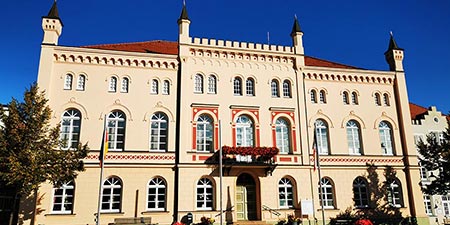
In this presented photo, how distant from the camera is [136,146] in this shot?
21.9m

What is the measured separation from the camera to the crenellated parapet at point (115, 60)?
22312 mm

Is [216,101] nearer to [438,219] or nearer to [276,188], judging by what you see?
[276,188]

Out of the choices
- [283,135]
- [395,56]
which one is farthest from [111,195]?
[395,56]

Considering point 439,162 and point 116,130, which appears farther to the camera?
point 439,162

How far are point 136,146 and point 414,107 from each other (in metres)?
25.8

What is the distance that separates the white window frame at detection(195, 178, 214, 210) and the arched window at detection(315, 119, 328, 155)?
818 centimetres

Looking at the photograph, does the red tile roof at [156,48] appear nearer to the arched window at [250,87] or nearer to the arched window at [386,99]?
the arched window at [386,99]

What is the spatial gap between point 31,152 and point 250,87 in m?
13.9

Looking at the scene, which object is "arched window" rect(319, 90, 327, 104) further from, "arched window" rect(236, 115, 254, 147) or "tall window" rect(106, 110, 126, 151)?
"tall window" rect(106, 110, 126, 151)

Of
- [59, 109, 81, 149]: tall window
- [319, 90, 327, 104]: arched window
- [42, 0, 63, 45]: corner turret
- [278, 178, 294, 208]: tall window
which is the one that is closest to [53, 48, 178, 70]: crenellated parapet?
[42, 0, 63, 45]: corner turret

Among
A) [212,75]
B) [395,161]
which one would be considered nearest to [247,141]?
[212,75]

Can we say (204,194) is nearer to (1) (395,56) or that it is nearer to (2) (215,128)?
(2) (215,128)

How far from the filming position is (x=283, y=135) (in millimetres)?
24406

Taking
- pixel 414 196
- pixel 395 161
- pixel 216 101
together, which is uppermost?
pixel 216 101
